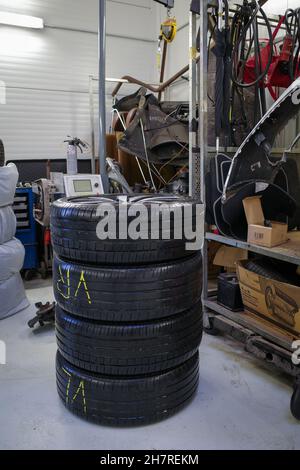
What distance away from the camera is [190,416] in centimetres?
189

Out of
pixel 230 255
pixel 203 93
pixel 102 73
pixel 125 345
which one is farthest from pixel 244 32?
pixel 125 345

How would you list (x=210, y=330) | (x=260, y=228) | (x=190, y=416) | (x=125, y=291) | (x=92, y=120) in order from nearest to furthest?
(x=125, y=291)
(x=190, y=416)
(x=260, y=228)
(x=210, y=330)
(x=92, y=120)

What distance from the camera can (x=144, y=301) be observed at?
1685 millimetres

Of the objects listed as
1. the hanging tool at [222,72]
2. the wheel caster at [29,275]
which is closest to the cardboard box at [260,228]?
the hanging tool at [222,72]

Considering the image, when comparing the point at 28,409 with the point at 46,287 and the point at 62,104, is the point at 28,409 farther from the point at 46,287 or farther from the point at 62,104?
the point at 62,104

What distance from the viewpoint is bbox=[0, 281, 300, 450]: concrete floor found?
1700 mm

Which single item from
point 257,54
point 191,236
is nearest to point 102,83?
point 257,54

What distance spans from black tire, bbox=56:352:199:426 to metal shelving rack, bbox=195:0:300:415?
23.2 inches

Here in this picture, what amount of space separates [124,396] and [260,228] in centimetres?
125

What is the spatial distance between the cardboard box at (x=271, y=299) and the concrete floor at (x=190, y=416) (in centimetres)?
32

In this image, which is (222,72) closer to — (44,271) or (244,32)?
(244,32)

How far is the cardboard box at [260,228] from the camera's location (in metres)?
2.26

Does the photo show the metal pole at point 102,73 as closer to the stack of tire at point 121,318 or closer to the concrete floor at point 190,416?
the stack of tire at point 121,318
